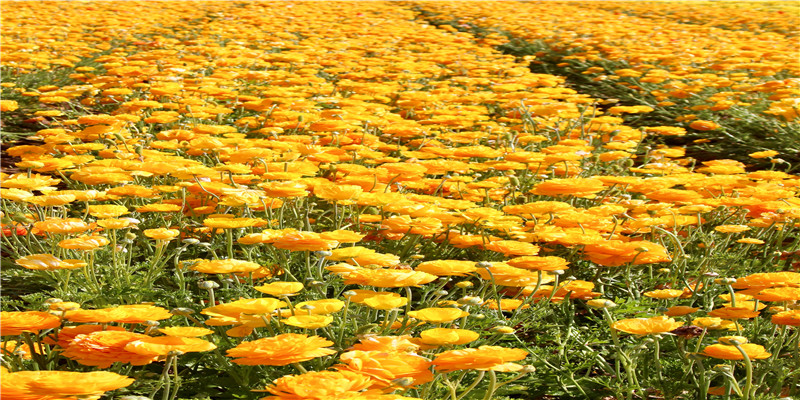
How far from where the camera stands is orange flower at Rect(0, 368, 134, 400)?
1166mm

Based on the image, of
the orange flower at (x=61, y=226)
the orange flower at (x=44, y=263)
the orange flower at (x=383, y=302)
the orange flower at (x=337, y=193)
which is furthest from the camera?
the orange flower at (x=337, y=193)

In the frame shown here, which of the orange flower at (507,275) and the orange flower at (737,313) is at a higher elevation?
the orange flower at (507,275)

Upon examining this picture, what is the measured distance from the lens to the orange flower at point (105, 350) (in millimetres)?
1426

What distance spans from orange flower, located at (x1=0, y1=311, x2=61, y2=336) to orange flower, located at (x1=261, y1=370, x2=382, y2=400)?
590 mm

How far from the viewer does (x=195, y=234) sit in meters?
2.91

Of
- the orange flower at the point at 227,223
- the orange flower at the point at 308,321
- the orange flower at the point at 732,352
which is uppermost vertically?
the orange flower at the point at 308,321

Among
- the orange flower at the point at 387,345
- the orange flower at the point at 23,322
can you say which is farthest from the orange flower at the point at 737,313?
the orange flower at the point at 23,322

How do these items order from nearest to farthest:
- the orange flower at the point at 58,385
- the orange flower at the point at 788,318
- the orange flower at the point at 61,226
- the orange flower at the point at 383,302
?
the orange flower at the point at 58,385 → the orange flower at the point at 383,302 → the orange flower at the point at 788,318 → the orange flower at the point at 61,226

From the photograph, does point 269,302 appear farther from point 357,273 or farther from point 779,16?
point 779,16

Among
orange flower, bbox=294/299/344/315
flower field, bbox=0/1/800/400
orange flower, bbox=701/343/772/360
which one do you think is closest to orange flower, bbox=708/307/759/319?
flower field, bbox=0/1/800/400

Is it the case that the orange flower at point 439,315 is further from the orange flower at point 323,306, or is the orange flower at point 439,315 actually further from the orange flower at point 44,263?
the orange flower at point 44,263

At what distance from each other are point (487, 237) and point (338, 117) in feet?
6.35

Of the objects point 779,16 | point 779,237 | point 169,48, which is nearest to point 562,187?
point 779,237

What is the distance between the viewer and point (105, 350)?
1452 mm
